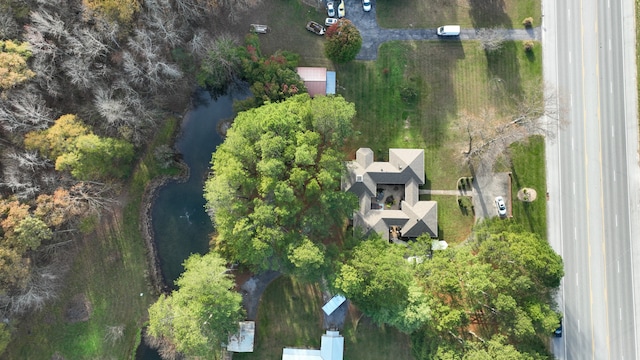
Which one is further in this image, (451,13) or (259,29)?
(451,13)

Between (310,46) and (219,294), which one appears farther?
(310,46)

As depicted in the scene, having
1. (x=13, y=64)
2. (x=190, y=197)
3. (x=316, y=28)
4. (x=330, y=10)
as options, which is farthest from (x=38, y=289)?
(x=330, y=10)

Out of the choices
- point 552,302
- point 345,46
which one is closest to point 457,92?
point 345,46

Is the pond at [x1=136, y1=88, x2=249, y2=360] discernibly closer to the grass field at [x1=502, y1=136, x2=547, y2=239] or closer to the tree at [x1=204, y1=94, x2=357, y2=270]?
the tree at [x1=204, y1=94, x2=357, y2=270]

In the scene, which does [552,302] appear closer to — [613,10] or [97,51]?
[613,10]

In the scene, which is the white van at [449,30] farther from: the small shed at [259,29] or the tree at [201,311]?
the tree at [201,311]

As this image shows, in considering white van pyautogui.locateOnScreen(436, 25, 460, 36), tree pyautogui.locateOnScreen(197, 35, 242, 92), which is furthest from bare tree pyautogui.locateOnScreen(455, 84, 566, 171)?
tree pyautogui.locateOnScreen(197, 35, 242, 92)

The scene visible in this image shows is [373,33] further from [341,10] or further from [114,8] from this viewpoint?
[114,8]
